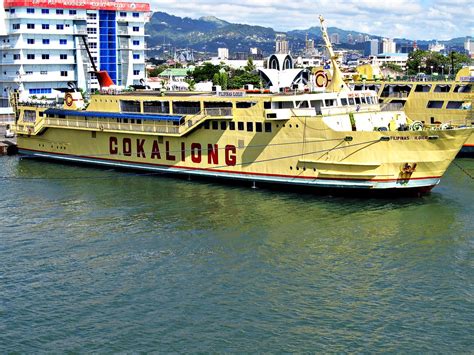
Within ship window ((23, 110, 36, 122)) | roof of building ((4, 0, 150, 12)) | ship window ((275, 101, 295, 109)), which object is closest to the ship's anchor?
ship window ((275, 101, 295, 109))

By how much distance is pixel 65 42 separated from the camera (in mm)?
73875

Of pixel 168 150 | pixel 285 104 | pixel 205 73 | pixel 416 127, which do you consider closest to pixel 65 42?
Result: pixel 168 150

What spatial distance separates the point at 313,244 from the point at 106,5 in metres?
58.6

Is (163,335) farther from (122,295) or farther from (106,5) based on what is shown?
(106,5)

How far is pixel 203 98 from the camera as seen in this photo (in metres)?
39.4

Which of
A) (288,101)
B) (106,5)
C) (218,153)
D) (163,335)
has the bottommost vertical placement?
(163,335)

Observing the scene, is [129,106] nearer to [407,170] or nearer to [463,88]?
[407,170]

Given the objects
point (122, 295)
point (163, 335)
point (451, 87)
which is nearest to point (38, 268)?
point (122, 295)

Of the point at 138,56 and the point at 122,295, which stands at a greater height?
the point at 138,56

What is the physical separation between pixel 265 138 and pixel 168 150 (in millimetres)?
7199

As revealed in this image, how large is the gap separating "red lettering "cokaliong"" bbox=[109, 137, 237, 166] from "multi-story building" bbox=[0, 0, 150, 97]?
84.9 ft

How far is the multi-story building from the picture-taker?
70.6 metres

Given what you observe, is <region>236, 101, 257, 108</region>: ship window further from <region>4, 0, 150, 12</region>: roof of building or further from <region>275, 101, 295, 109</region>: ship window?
<region>4, 0, 150, 12</region>: roof of building

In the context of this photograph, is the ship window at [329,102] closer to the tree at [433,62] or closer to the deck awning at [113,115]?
the deck awning at [113,115]
